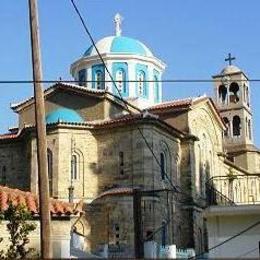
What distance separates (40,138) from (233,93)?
43851mm

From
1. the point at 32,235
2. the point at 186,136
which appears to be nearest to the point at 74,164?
the point at 186,136

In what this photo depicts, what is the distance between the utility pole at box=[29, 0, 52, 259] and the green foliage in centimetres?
208

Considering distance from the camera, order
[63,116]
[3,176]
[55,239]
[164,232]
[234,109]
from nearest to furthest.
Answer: [55,239] < [164,232] < [63,116] < [3,176] < [234,109]

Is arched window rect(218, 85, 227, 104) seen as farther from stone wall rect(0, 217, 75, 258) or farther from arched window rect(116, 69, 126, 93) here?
stone wall rect(0, 217, 75, 258)

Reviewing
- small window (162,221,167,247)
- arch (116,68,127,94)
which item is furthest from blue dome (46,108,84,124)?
arch (116,68,127,94)

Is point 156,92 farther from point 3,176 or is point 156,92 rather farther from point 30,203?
point 30,203

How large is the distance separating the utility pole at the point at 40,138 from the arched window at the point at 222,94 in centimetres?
4268

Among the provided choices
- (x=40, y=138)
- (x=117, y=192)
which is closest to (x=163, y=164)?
(x=117, y=192)

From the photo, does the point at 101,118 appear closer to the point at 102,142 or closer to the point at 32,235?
the point at 102,142

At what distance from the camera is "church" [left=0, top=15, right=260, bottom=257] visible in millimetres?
31203

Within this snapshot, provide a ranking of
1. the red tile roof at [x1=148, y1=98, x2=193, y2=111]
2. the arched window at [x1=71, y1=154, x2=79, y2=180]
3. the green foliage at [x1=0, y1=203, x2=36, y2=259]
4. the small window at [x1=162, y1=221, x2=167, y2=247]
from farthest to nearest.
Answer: the red tile roof at [x1=148, y1=98, x2=193, y2=111], the arched window at [x1=71, y1=154, x2=79, y2=180], the small window at [x1=162, y1=221, x2=167, y2=247], the green foliage at [x1=0, y1=203, x2=36, y2=259]

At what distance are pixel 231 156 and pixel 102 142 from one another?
2085 cm

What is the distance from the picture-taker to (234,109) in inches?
2093

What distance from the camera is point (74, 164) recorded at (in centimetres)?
3275
